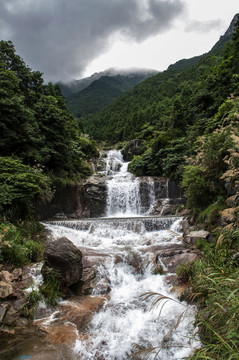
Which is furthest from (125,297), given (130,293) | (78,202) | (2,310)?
(78,202)

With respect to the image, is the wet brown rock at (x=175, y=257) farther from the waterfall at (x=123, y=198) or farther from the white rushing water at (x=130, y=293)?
the waterfall at (x=123, y=198)

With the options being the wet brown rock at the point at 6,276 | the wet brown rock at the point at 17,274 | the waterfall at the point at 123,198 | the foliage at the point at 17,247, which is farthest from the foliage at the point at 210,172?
the waterfall at the point at 123,198

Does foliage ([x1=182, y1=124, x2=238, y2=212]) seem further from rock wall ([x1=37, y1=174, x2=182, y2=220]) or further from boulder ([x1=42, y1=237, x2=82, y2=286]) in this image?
rock wall ([x1=37, y1=174, x2=182, y2=220])

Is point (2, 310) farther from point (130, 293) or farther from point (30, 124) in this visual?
point (30, 124)

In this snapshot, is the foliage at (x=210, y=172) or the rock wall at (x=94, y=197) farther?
the rock wall at (x=94, y=197)

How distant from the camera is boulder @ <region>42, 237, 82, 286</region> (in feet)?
16.9

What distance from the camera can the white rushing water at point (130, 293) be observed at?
3512 millimetres

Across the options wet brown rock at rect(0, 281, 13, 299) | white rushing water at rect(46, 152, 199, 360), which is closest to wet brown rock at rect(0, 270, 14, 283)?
wet brown rock at rect(0, 281, 13, 299)

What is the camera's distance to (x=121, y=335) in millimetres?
3891

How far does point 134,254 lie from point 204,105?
15015 millimetres

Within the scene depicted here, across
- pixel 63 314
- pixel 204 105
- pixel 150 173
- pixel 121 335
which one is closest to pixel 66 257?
pixel 63 314

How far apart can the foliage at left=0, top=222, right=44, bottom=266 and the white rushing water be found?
152 cm

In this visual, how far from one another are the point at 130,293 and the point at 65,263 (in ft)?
6.30

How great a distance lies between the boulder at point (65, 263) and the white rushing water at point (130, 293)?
741 mm
